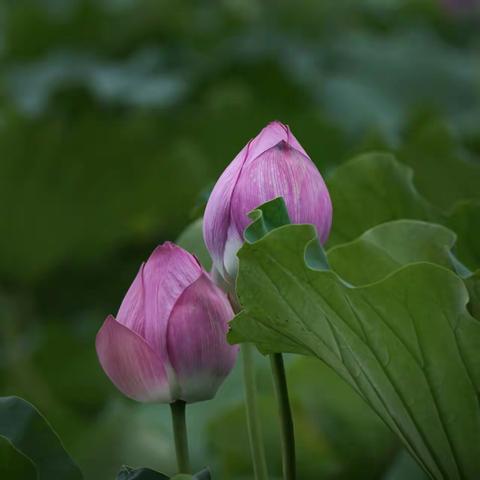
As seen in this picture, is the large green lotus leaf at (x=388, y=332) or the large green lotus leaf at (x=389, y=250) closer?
the large green lotus leaf at (x=388, y=332)

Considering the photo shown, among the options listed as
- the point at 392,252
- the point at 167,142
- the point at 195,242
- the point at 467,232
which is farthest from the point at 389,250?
the point at 167,142

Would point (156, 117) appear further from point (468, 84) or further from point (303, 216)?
point (303, 216)

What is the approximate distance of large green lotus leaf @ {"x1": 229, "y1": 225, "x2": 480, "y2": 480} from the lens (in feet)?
2.27

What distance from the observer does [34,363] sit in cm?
202

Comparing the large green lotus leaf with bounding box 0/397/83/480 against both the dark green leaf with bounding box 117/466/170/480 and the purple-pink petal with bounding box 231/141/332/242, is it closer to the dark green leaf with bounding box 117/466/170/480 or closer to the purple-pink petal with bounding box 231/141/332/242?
the dark green leaf with bounding box 117/466/170/480

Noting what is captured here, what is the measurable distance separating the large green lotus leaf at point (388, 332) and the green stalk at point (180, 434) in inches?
2.4

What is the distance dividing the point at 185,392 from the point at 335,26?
229 centimetres

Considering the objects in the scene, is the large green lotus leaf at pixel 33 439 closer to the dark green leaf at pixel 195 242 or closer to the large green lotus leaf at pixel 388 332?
the large green lotus leaf at pixel 388 332

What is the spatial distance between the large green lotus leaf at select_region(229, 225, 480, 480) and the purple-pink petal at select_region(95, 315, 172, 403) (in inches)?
1.9

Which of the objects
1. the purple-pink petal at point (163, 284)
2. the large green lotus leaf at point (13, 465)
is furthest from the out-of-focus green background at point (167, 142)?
the purple-pink petal at point (163, 284)

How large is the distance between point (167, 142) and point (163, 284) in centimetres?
145

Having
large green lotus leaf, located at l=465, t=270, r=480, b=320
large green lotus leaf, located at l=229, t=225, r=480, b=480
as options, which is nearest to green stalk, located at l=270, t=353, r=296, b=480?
large green lotus leaf, located at l=229, t=225, r=480, b=480

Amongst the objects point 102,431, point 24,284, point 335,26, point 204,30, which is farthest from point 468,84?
point 102,431

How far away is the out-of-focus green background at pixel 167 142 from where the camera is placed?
47.4 inches
